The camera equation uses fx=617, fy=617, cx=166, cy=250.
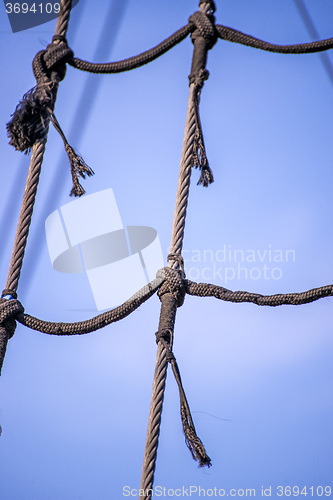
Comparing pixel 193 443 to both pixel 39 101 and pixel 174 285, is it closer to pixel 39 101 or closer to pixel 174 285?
pixel 174 285

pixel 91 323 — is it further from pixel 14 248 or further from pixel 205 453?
pixel 205 453

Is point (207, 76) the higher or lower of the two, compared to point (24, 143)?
higher

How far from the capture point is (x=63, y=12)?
58.5 inches

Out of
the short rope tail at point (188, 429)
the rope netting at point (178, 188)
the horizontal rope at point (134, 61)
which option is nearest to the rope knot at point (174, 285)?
the rope netting at point (178, 188)

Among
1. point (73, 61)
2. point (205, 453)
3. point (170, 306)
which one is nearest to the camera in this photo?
point (205, 453)

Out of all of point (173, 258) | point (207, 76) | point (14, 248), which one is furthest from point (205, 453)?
point (207, 76)

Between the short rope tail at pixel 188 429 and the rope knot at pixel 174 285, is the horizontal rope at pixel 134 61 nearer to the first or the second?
the rope knot at pixel 174 285

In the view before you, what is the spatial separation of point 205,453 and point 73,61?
97cm

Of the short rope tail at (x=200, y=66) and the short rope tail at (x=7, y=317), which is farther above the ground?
the short rope tail at (x=200, y=66)

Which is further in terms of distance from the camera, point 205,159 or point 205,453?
point 205,159

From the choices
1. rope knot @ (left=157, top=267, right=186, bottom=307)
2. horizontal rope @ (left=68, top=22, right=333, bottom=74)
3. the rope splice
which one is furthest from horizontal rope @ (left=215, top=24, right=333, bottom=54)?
rope knot @ (left=157, top=267, right=186, bottom=307)

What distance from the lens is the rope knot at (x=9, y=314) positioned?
4.02ft

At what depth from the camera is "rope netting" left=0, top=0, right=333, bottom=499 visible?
1.13 m

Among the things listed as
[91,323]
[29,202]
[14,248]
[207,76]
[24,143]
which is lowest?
[91,323]
